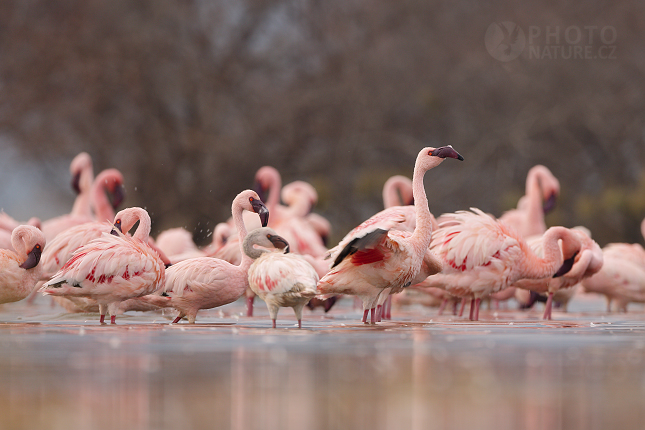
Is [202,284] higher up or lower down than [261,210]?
lower down

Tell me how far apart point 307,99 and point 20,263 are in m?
12.7

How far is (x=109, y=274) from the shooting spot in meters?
7.18

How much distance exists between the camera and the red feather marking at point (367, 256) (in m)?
7.21

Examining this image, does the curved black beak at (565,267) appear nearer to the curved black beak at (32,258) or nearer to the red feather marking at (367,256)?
the red feather marking at (367,256)

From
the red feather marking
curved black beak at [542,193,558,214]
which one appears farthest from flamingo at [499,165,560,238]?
the red feather marking

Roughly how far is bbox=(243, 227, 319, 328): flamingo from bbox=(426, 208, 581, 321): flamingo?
6.34 ft

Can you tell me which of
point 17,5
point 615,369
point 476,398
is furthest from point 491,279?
point 17,5

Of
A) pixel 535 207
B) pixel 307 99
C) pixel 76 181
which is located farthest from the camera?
pixel 307 99

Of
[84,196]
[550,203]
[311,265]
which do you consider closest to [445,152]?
[311,265]

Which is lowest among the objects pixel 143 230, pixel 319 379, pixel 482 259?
pixel 319 379

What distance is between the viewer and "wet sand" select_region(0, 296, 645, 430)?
330 centimetres

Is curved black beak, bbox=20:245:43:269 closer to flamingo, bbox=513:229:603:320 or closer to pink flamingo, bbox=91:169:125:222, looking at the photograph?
pink flamingo, bbox=91:169:125:222

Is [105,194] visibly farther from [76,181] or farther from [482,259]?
[482,259]

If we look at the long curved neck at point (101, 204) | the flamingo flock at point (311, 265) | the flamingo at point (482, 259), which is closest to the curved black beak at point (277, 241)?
the flamingo flock at point (311, 265)
